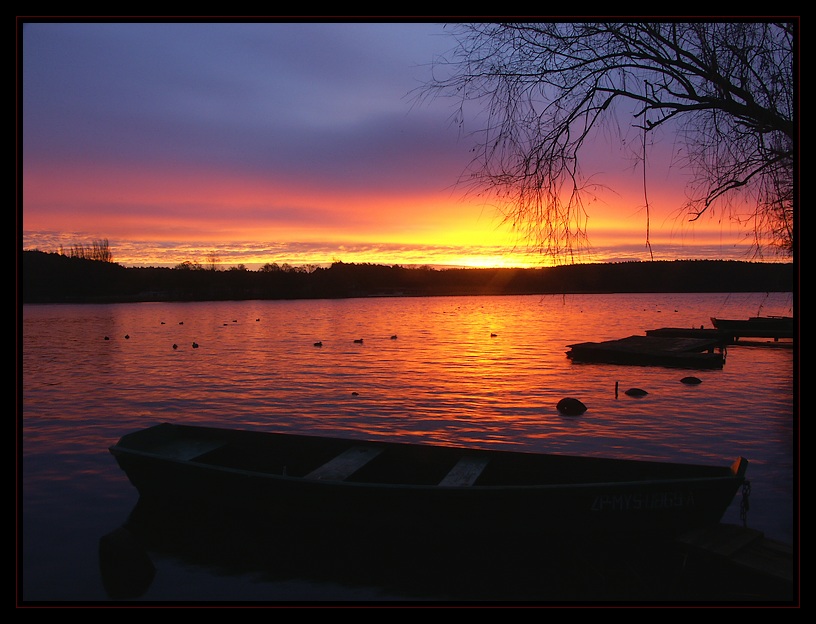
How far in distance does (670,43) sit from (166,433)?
11587mm

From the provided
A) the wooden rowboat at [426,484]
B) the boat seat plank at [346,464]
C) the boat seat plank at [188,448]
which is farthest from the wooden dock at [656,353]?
the boat seat plank at [188,448]

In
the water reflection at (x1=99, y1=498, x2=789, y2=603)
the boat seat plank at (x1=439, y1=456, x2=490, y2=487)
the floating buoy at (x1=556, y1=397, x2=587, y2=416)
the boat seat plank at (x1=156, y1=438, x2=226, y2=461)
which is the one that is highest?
the boat seat plank at (x1=439, y1=456, x2=490, y2=487)

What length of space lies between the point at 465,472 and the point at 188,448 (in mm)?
5805

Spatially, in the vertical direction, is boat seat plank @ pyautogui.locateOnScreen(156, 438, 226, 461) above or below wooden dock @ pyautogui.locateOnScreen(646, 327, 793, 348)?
below

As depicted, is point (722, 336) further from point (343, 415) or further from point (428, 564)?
point (428, 564)

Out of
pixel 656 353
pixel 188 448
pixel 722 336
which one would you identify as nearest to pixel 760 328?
pixel 722 336

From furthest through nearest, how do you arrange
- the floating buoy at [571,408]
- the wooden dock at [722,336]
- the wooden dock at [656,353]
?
1. the wooden dock at [722,336]
2. the wooden dock at [656,353]
3. the floating buoy at [571,408]

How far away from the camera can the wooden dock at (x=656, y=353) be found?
31984 millimetres

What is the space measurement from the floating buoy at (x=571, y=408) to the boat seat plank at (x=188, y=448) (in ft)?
44.2

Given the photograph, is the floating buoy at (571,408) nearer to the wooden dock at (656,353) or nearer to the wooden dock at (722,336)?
the wooden dock at (656,353)

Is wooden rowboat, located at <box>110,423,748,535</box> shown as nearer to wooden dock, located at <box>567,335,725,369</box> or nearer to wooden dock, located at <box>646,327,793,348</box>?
wooden dock, located at <box>567,335,725,369</box>

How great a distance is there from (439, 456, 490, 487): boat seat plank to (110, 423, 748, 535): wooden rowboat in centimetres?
2

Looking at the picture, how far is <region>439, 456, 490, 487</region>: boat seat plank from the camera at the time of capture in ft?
Answer: 32.1

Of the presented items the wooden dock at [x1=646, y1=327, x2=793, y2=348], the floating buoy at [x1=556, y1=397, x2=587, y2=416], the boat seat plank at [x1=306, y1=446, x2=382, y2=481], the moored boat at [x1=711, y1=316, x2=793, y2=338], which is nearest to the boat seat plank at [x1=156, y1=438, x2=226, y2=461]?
the boat seat plank at [x1=306, y1=446, x2=382, y2=481]
